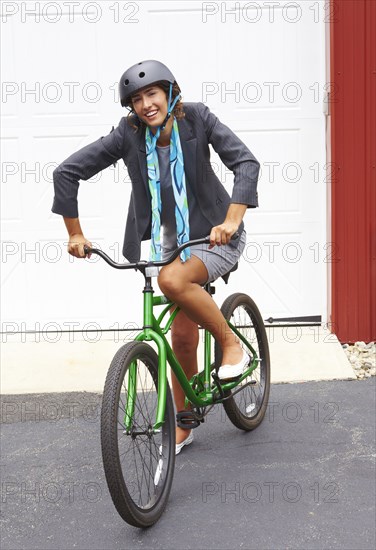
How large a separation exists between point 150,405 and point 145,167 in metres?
1.06

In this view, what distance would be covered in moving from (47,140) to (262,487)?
3216mm

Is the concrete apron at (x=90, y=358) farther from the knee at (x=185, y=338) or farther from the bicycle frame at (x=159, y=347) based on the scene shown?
the bicycle frame at (x=159, y=347)

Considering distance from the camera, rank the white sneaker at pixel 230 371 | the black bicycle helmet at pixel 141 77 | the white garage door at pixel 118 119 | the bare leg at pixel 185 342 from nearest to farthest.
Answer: the black bicycle helmet at pixel 141 77, the white sneaker at pixel 230 371, the bare leg at pixel 185 342, the white garage door at pixel 118 119

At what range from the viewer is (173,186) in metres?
3.65

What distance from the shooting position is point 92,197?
5.96m

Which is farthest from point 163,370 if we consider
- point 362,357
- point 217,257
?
point 362,357

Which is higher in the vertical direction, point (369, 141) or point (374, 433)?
point (369, 141)

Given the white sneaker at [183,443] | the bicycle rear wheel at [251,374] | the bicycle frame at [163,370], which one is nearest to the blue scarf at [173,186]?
the bicycle frame at [163,370]

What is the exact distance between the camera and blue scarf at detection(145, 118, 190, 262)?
3613 mm

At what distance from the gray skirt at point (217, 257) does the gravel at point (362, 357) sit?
174cm

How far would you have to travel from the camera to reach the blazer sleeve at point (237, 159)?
3.54 metres

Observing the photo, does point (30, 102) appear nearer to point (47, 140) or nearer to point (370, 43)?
point (47, 140)

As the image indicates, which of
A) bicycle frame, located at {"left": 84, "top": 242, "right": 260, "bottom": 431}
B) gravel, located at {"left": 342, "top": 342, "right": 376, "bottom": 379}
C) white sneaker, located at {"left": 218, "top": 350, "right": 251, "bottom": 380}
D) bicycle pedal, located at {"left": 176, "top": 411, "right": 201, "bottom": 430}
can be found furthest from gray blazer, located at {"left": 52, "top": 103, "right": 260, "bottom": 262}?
gravel, located at {"left": 342, "top": 342, "right": 376, "bottom": 379}

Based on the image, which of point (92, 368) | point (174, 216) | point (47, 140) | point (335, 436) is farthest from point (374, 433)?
point (47, 140)
